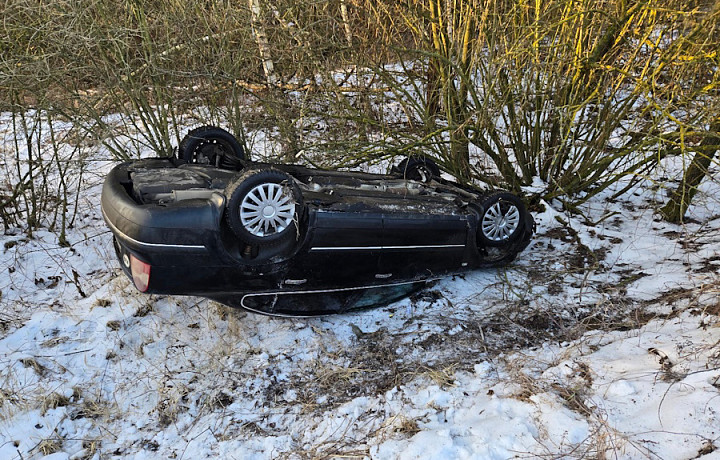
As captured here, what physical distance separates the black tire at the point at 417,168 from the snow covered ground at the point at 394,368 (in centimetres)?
119

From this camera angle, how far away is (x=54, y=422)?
340 centimetres

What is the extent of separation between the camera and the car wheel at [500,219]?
14.6ft

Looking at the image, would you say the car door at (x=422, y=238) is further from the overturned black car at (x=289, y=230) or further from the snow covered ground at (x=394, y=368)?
the snow covered ground at (x=394, y=368)

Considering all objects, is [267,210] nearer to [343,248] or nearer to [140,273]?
[343,248]

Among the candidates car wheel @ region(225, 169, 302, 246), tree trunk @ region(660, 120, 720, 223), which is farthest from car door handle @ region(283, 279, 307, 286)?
tree trunk @ region(660, 120, 720, 223)

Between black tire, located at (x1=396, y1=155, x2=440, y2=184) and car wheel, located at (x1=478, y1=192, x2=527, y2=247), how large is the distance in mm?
959

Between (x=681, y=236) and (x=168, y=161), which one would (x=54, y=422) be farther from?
(x=681, y=236)

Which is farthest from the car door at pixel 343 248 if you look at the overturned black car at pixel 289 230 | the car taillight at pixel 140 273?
the car taillight at pixel 140 273

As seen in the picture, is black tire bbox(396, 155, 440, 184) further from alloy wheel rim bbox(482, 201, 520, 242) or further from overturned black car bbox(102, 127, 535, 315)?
alloy wheel rim bbox(482, 201, 520, 242)

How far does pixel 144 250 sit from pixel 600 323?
3.32 meters

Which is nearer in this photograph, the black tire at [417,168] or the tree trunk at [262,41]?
the black tire at [417,168]

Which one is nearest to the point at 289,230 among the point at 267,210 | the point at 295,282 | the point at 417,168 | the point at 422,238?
the point at 267,210

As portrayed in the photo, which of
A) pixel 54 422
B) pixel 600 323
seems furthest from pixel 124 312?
pixel 600 323

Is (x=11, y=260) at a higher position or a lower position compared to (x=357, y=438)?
higher
